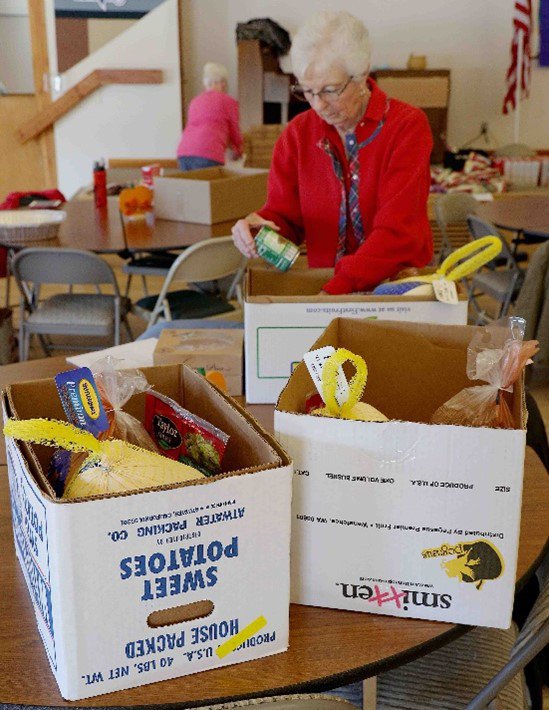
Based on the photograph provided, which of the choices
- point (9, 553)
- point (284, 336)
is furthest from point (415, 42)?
point (9, 553)

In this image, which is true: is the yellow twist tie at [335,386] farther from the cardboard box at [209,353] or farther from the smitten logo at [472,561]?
the cardboard box at [209,353]

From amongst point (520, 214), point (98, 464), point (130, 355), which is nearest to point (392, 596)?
point (98, 464)

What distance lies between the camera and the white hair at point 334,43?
217 cm

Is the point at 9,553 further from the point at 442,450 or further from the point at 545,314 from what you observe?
the point at 545,314

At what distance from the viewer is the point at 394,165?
2.22 meters

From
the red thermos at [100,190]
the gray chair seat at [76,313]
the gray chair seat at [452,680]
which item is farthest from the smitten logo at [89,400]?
the red thermos at [100,190]

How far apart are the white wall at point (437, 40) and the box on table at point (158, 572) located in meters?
7.71

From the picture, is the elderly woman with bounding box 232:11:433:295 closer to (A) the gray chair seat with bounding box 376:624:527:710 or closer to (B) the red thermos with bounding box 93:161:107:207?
(A) the gray chair seat with bounding box 376:624:527:710

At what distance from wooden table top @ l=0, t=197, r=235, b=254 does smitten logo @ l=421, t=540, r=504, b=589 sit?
2.71m

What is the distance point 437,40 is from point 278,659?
26.7ft

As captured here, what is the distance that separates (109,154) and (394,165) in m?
6.43

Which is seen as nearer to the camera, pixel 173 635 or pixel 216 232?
pixel 173 635

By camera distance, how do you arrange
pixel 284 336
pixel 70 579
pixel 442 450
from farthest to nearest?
1. pixel 284 336
2. pixel 442 450
3. pixel 70 579

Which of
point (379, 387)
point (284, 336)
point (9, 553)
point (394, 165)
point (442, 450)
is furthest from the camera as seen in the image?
point (394, 165)
